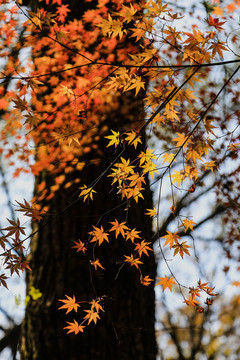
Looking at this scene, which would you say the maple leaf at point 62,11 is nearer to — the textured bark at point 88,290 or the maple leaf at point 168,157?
the textured bark at point 88,290

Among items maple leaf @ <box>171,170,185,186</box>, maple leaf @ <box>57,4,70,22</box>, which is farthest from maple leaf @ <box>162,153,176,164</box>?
maple leaf @ <box>57,4,70,22</box>

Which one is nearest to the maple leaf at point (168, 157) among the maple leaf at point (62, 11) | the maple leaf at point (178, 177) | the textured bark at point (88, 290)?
the maple leaf at point (178, 177)

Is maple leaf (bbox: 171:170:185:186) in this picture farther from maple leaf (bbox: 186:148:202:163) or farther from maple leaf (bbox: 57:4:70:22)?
maple leaf (bbox: 57:4:70:22)

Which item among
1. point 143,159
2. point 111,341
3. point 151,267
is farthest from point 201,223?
point 143,159

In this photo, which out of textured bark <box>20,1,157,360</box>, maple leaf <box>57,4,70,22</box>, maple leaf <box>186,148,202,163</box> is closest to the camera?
maple leaf <box>186,148,202,163</box>

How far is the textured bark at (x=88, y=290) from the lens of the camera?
2.82 m

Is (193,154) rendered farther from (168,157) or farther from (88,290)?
(88,290)

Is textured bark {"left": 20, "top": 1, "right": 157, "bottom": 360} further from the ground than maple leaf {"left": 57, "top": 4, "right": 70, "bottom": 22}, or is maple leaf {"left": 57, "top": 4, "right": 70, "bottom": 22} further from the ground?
maple leaf {"left": 57, "top": 4, "right": 70, "bottom": 22}

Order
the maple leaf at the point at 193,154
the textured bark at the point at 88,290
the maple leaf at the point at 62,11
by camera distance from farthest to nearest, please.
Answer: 1. the maple leaf at the point at 62,11
2. the textured bark at the point at 88,290
3. the maple leaf at the point at 193,154

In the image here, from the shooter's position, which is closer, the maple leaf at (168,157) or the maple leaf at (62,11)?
the maple leaf at (168,157)

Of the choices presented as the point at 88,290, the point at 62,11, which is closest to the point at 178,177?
the point at 88,290

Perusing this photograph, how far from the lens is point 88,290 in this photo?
2877 mm

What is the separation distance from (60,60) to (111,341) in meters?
2.94

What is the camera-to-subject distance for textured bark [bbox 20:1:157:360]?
111 inches
